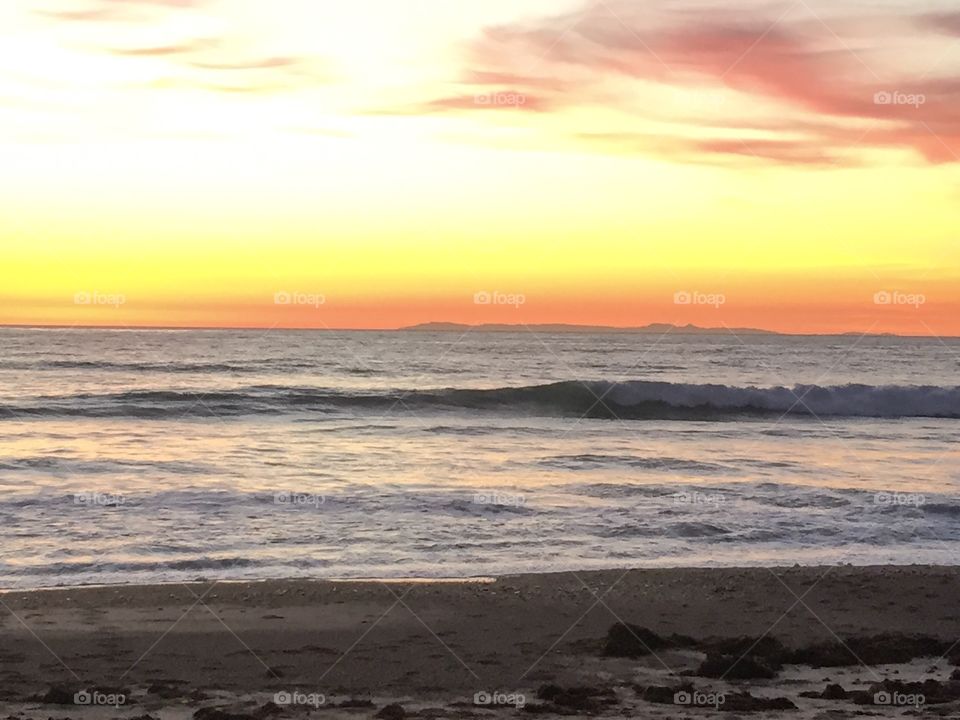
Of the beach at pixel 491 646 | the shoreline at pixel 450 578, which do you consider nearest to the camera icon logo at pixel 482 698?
the beach at pixel 491 646

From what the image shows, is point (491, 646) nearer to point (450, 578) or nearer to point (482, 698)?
point (482, 698)

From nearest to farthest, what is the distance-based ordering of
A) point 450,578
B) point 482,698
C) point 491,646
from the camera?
point 482,698, point 491,646, point 450,578

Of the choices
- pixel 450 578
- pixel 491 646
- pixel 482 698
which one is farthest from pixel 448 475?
pixel 482 698

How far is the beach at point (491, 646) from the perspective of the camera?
7473mm

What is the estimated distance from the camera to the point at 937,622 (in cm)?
Answer: 1045

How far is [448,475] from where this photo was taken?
851 inches

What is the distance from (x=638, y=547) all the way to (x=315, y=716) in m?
7.99

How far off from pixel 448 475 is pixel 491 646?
12383mm

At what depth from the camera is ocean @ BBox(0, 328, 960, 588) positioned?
1386 cm

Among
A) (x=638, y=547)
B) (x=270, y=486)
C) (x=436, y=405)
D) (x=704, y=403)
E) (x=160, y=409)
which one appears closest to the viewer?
(x=638, y=547)

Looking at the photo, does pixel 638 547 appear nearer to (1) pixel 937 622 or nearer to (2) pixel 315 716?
(1) pixel 937 622

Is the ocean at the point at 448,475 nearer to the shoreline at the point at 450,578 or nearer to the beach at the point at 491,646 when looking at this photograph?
the shoreline at the point at 450,578

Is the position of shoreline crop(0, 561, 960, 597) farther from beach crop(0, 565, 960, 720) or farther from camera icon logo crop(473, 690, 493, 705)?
camera icon logo crop(473, 690, 493, 705)

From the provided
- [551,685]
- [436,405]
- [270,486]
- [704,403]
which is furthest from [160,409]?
[551,685]
